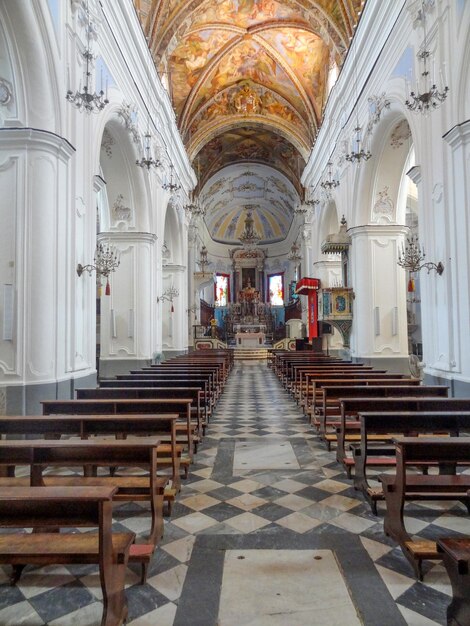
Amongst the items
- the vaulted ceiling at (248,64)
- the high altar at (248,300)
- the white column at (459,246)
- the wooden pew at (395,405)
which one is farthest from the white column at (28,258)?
the high altar at (248,300)

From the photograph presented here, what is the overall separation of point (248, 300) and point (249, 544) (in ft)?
96.3

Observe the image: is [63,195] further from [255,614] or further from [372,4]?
[372,4]

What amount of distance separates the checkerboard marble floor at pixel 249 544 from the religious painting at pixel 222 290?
95.0ft

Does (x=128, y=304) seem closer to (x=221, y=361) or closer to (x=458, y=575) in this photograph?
(x=221, y=361)

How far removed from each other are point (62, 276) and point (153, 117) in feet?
26.3

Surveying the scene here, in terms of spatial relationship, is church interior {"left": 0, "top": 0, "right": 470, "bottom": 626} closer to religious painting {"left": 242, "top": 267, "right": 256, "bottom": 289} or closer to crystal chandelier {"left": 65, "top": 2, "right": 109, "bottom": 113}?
crystal chandelier {"left": 65, "top": 2, "right": 109, "bottom": 113}

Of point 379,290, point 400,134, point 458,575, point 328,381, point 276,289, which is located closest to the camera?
point 458,575

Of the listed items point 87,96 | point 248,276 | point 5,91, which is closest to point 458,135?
point 87,96

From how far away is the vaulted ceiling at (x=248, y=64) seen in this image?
13188 millimetres

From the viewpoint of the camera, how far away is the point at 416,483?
3.21 meters

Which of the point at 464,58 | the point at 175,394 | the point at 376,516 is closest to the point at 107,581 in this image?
the point at 376,516

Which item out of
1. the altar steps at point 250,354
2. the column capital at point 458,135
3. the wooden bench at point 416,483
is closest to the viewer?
the wooden bench at point 416,483

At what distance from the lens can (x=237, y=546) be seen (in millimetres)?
3096

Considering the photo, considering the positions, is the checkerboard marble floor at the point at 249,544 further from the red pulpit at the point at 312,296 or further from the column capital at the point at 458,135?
the red pulpit at the point at 312,296
